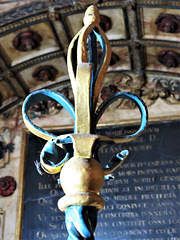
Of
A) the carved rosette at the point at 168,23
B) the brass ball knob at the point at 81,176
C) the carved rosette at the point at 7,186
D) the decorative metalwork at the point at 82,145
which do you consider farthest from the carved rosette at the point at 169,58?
the brass ball knob at the point at 81,176

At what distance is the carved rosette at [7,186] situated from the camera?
20.7 ft

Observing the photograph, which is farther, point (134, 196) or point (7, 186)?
point (7, 186)

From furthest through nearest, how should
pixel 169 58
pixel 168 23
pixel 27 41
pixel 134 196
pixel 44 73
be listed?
pixel 44 73, pixel 169 58, pixel 27 41, pixel 134 196, pixel 168 23

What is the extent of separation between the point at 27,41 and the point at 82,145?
17.1 ft

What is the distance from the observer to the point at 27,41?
6.27 metres

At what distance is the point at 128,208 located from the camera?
600cm

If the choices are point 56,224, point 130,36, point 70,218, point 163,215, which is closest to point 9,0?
point 130,36

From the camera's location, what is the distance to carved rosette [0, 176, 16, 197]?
630cm

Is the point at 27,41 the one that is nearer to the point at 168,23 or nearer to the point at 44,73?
the point at 44,73

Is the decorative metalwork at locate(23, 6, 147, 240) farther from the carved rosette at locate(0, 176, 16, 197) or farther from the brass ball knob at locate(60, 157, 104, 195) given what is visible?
the carved rosette at locate(0, 176, 16, 197)

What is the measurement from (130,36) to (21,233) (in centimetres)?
334

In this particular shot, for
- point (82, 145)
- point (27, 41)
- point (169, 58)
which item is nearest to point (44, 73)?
point (27, 41)

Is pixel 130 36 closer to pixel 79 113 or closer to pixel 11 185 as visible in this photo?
pixel 11 185

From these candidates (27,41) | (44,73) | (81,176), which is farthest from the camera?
(44,73)
